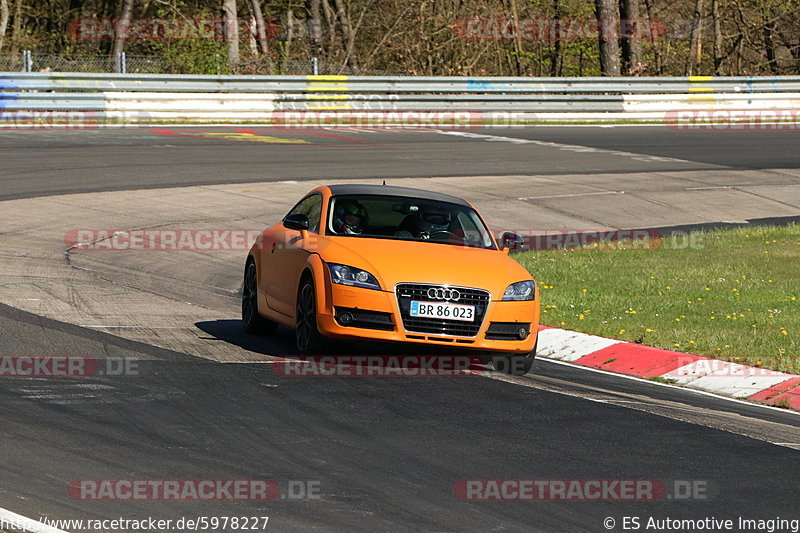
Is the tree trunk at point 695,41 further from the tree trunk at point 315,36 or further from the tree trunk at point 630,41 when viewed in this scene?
the tree trunk at point 315,36

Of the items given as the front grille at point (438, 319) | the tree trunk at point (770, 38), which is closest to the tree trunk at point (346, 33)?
the tree trunk at point (770, 38)

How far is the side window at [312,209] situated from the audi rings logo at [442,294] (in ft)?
5.22

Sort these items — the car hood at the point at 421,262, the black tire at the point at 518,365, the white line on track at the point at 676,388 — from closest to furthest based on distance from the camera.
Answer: the white line on track at the point at 676,388 → the car hood at the point at 421,262 → the black tire at the point at 518,365

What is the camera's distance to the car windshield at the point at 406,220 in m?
10.8

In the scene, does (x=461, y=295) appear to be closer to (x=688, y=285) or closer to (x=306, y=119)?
(x=688, y=285)

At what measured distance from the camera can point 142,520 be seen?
570cm

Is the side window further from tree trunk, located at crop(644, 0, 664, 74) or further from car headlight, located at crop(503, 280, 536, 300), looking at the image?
tree trunk, located at crop(644, 0, 664, 74)

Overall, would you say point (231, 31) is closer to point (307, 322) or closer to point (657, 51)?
point (657, 51)

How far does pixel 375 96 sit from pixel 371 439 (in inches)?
1005

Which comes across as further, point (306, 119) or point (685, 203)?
point (306, 119)

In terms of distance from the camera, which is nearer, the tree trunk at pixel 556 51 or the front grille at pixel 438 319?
the front grille at pixel 438 319

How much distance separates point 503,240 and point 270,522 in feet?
18.8

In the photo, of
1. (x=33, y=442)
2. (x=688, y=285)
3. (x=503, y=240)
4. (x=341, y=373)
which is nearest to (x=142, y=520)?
(x=33, y=442)

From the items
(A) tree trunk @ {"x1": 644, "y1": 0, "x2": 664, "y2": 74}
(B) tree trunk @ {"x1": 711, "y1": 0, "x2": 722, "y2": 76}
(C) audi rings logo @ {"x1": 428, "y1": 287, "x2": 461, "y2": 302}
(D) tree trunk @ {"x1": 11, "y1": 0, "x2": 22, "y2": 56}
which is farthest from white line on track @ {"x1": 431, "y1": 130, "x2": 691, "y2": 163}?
(B) tree trunk @ {"x1": 711, "y1": 0, "x2": 722, "y2": 76}
